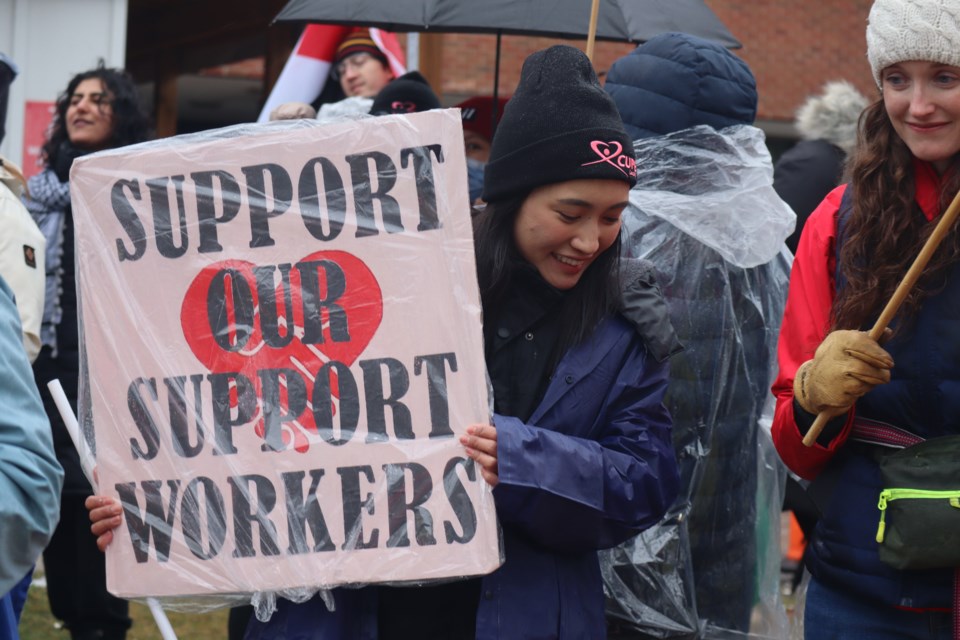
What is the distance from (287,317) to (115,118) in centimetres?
294

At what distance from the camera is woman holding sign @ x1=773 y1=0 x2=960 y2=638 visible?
8.71 feet

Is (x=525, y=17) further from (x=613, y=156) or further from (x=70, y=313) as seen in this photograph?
(x=613, y=156)

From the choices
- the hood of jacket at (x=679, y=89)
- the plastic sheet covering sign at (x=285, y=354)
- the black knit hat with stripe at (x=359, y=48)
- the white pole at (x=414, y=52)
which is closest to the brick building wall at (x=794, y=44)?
the white pole at (x=414, y=52)

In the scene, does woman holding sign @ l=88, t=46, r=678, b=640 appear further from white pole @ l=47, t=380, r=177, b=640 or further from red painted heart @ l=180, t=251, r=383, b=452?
red painted heart @ l=180, t=251, r=383, b=452

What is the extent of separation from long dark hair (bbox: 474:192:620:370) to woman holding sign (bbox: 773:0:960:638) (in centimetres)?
39

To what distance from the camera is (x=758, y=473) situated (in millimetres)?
3807

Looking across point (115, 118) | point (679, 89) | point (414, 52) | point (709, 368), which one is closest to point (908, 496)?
point (709, 368)

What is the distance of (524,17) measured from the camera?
15.1 ft

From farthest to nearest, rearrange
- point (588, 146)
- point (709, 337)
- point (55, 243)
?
point (55, 243), point (709, 337), point (588, 146)

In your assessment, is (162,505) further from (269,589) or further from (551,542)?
(551,542)

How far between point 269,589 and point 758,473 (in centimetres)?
162

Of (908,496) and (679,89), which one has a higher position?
(679,89)

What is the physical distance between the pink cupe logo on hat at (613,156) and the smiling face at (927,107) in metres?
0.52

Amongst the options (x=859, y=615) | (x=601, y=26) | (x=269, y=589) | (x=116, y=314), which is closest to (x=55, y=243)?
(x=601, y=26)
